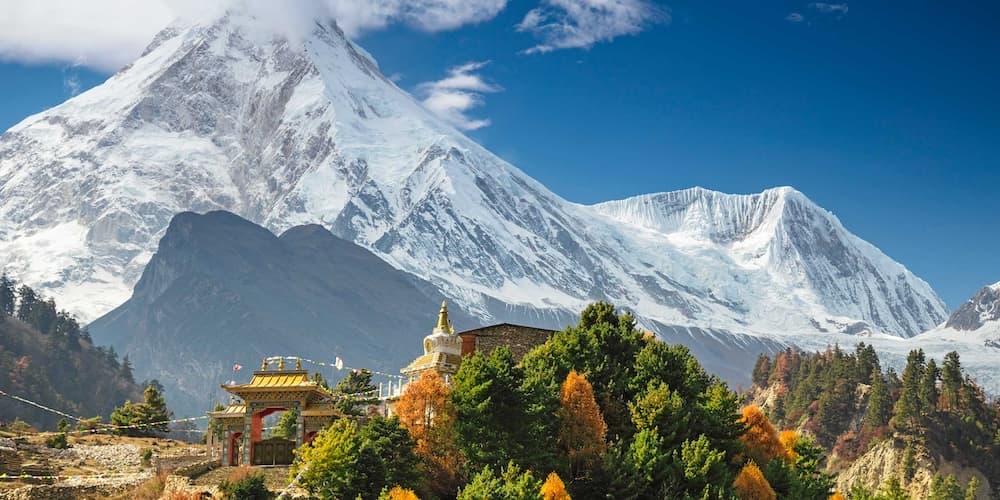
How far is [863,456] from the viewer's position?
529ft

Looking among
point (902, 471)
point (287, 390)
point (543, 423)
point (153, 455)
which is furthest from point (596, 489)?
point (902, 471)

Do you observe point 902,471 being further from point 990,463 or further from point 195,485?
point 195,485

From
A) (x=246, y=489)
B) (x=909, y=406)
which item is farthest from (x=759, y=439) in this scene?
(x=909, y=406)

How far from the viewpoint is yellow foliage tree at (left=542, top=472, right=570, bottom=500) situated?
61.9m

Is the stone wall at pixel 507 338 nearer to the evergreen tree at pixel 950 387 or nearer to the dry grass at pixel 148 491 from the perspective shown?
the dry grass at pixel 148 491

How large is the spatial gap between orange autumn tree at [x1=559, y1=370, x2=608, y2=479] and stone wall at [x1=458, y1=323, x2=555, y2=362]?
1443 cm

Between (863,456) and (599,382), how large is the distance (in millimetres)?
95978

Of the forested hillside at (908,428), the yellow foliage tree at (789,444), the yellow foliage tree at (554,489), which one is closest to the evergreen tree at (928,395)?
the forested hillside at (908,428)

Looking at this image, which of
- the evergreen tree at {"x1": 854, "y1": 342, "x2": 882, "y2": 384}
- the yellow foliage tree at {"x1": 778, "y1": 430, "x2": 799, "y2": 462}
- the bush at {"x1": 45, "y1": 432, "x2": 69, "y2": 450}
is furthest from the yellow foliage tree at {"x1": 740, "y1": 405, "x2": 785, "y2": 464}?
→ the evergreen tree at {"x1": 854, "y1": 342, "x2": 882, "y2": 384}

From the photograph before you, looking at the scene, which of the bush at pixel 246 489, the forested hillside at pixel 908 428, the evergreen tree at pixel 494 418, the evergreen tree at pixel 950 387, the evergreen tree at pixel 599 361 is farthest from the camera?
the evergreen tree at pixel 950 387

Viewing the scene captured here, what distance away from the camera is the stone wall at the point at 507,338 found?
85312 millimetres

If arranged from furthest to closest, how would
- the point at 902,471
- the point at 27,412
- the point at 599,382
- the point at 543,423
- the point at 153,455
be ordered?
the point at 27,412
the point at 902,471
the point at 153,455
the point at 599,382
the point at 543,423

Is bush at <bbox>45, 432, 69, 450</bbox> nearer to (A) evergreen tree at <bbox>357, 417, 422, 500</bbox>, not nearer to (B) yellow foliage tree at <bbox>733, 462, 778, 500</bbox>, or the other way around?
(A) evergreen tree at <bbox>357, 417, 422, 500</bbox>

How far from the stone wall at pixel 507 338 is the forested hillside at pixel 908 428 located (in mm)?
68785
